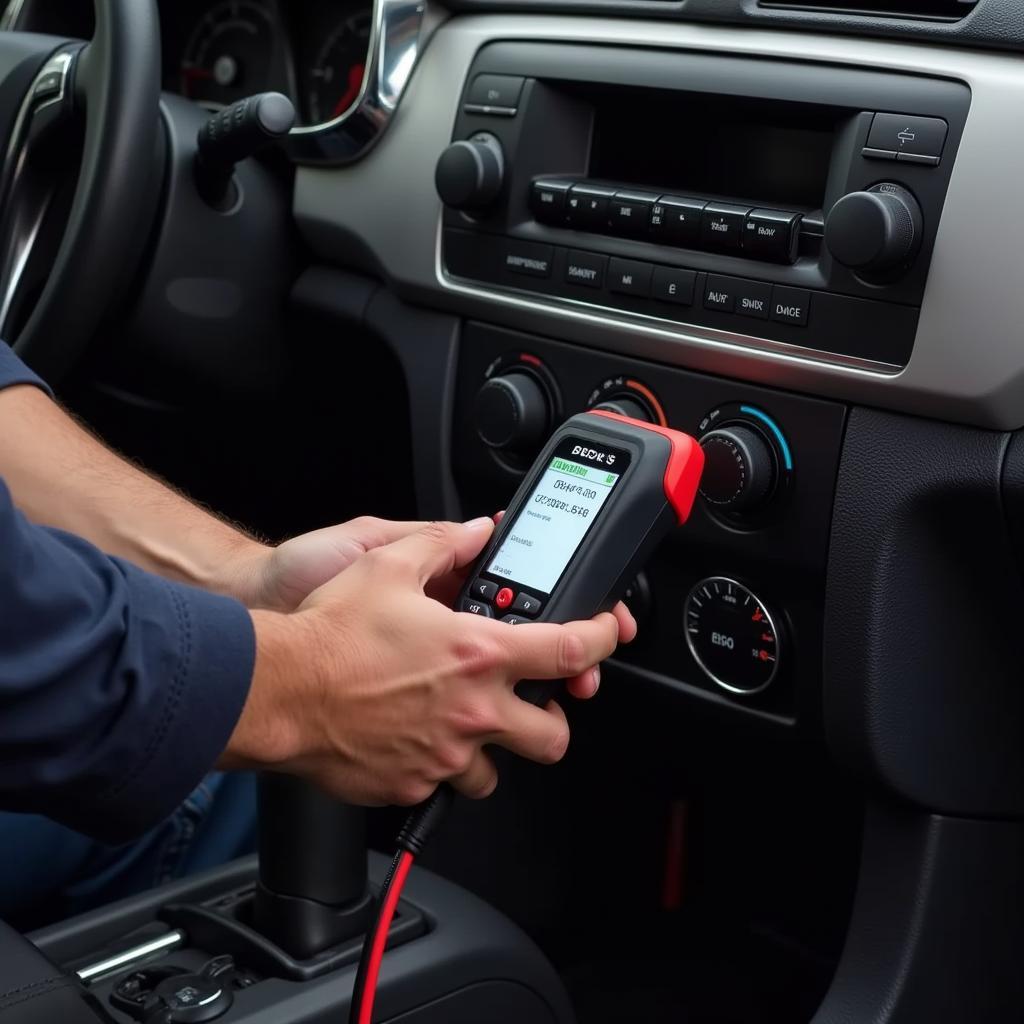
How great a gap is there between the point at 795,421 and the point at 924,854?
295 mm

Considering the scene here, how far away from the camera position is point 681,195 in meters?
0.95

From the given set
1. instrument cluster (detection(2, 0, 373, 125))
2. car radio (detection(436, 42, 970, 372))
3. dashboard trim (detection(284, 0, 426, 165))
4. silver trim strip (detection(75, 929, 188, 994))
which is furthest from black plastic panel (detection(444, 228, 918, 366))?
silver trim strip (detection(75, 929, 188, 994))

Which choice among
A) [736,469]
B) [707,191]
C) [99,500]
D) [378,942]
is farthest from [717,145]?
[378,942]

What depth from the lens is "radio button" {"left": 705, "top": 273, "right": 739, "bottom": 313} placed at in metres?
0.92

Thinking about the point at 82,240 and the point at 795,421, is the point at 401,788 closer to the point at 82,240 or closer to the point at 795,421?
the point at 795,421

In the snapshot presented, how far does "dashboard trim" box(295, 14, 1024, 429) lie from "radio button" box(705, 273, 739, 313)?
0.08 ft

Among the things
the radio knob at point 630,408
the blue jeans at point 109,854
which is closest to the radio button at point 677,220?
the radio knob at point 630,408

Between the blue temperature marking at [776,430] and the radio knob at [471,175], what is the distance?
259 mm

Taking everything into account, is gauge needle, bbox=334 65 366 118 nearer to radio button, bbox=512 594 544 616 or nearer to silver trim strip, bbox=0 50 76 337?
silver trim strip, bbox=0 50 76 337

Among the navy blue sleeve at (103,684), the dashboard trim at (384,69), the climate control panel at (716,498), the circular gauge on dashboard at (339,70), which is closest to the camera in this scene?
the navy blue sleeve at (103,684)

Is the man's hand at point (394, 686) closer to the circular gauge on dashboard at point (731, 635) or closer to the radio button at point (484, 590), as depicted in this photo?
the radio button at point (484, 590)

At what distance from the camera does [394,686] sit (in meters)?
0.68

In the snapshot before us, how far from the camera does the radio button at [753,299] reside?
90 centimetres

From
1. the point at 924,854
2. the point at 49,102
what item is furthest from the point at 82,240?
the point at 924,854
